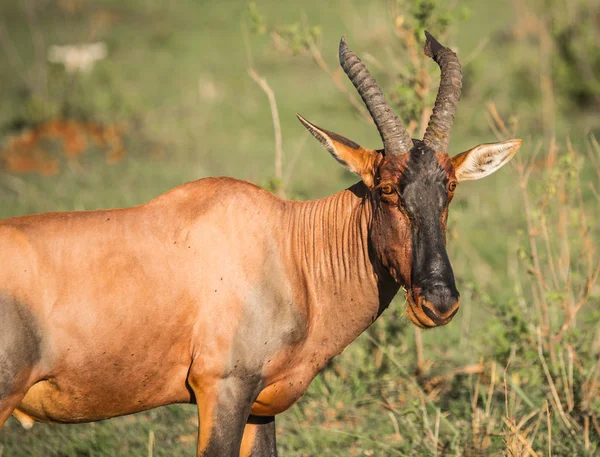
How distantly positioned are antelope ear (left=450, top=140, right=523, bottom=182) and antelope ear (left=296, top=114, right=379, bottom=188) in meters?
0.53

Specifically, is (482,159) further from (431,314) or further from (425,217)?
(431,314)

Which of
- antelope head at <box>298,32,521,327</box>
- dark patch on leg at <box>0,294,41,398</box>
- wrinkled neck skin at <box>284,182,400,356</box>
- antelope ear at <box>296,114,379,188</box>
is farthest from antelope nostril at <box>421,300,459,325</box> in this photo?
dark patch on leg at <box>0,294,41,398</box>

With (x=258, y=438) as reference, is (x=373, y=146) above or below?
above

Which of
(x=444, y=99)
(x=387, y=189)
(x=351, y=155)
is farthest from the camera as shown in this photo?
(x=444, y=99)

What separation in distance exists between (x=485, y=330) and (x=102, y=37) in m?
19.5

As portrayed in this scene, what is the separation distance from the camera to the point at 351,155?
A: 536 cm

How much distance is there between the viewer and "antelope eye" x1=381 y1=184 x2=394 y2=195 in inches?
202

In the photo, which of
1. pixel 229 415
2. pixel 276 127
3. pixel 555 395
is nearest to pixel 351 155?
pixel 229 415

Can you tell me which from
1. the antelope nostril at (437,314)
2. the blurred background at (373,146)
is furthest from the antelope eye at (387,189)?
the blurred background at (373,146)

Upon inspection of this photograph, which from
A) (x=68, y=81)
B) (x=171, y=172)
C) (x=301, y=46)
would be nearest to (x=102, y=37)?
(x=68, y=81)

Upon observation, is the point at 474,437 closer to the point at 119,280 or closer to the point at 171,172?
the point at 119,280

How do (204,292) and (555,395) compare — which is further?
(555,395)

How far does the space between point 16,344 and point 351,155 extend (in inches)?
86.9

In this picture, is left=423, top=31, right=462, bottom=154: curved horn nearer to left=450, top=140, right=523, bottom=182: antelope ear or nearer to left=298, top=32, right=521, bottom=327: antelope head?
left=298, top=32, right=521, bottom=327: antelope head
